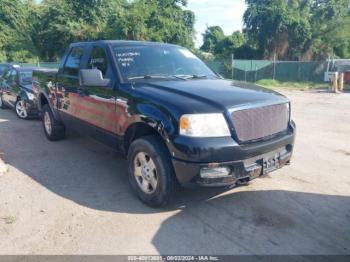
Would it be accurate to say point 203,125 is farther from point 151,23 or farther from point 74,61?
point 151,23

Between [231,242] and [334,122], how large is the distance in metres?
7.34

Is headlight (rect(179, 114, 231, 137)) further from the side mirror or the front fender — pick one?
the side mirror

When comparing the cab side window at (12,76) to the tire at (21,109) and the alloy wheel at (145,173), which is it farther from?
the alloy wheel at (145,173)

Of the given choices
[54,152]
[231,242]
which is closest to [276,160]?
[231,242]

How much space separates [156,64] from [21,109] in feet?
20.4

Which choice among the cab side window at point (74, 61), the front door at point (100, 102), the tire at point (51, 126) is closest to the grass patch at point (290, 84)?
the tire at point (51, 126)

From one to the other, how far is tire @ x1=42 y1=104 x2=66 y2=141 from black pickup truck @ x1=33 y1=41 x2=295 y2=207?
4.82ft

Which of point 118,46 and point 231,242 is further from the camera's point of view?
point 118,46

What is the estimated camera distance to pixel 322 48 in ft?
120

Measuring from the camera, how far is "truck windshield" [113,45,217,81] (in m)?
4.62

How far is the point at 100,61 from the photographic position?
4.96 metres

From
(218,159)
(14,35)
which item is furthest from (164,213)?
(14,35)

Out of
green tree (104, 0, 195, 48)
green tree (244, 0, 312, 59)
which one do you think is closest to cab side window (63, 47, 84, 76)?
green tree (104, 0, 195, 48)

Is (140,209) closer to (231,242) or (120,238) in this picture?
(120,238)
